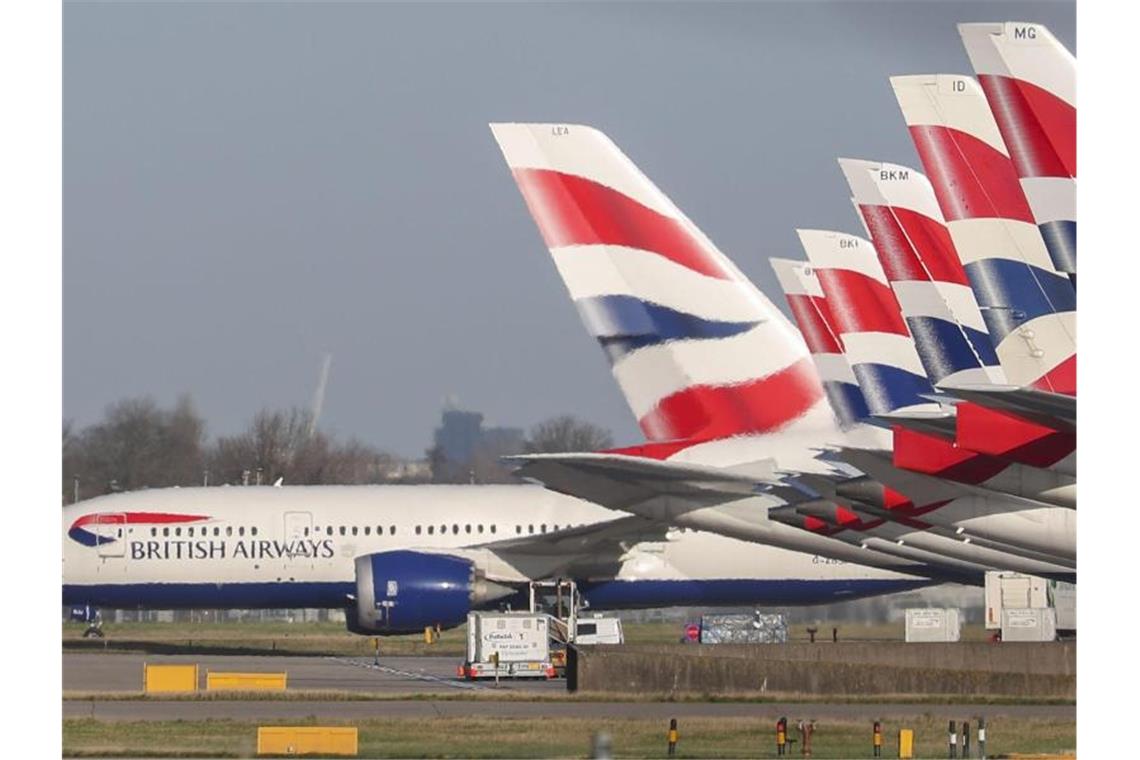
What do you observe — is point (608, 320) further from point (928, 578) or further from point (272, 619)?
point (272, 619)

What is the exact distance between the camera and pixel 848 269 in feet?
117

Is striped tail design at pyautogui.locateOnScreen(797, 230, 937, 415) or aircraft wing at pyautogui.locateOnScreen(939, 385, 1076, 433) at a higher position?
striped tail design at pyautogui.locateOnScreen(797, 230, 937, 415)

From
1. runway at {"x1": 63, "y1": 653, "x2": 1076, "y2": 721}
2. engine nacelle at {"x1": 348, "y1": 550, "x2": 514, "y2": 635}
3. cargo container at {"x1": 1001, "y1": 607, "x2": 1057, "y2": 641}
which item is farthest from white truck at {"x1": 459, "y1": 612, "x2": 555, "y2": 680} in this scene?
cargo container at {"x1": 1001, "y1": 607, "x2": 1057, "y2": 641}

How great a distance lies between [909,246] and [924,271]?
507 mm

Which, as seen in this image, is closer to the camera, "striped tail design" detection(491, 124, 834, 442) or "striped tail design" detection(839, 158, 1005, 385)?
"striped tail design" detection(839, 158, 1005, 385)

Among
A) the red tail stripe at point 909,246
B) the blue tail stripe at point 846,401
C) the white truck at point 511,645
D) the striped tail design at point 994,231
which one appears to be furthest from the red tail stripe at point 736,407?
the white truck at point 511,645

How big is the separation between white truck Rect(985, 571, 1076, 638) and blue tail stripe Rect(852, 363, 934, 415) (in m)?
21.4

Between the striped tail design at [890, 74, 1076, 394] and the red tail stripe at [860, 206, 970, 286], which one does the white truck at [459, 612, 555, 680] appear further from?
the striped tail design at [890, 74, 1076, 394]

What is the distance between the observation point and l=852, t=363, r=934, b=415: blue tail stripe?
34.1 metres

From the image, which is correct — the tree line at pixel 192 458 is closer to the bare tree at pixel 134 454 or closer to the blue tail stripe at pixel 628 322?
the bare tree at pixel 134 454

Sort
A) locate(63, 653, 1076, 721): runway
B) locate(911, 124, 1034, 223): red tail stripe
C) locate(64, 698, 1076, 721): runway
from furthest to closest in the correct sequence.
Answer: locate(63, 653, 1076, 721): runway → locate(64, 698, 1076, 721): runway → locate(911, 124, 1034, 223): red tail stripe

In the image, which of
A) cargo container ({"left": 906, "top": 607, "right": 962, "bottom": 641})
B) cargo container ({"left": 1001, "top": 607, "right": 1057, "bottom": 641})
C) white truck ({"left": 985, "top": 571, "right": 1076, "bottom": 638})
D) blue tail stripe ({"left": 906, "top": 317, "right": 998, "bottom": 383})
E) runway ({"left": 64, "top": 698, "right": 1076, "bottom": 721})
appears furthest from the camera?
white truck ({"left": 985, "top": 571, "right": 1076, "bottom": 638})

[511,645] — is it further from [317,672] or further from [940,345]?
[940,345]

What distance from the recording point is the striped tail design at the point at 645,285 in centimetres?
3506
